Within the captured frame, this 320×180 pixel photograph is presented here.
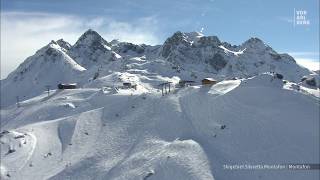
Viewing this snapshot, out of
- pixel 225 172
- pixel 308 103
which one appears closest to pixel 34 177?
pixel 225 172

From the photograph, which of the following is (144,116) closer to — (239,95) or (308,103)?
(239,95)

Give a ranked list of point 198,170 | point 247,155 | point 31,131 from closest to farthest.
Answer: point 198,170, point 247,155, point 31,131

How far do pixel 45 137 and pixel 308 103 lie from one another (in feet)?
139

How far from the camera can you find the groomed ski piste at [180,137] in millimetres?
61156

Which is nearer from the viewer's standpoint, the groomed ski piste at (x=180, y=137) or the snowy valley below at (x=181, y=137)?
the snowy valley below at (x=181, y=137)

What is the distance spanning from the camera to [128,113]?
286ft

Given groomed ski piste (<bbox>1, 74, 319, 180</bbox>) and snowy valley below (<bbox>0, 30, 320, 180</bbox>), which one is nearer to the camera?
snowy valley below (<bbox>0, 30, 320, 180</bbox>)

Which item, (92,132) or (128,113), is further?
(128,113)

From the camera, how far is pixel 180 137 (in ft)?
230

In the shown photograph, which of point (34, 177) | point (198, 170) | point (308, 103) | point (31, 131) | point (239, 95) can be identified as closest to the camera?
point (198, 170)

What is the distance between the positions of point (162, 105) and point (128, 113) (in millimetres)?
6465

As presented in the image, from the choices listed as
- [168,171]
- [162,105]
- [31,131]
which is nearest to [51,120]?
[31,131]

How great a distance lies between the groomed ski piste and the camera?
6116cm

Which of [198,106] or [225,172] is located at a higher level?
[198,106]
